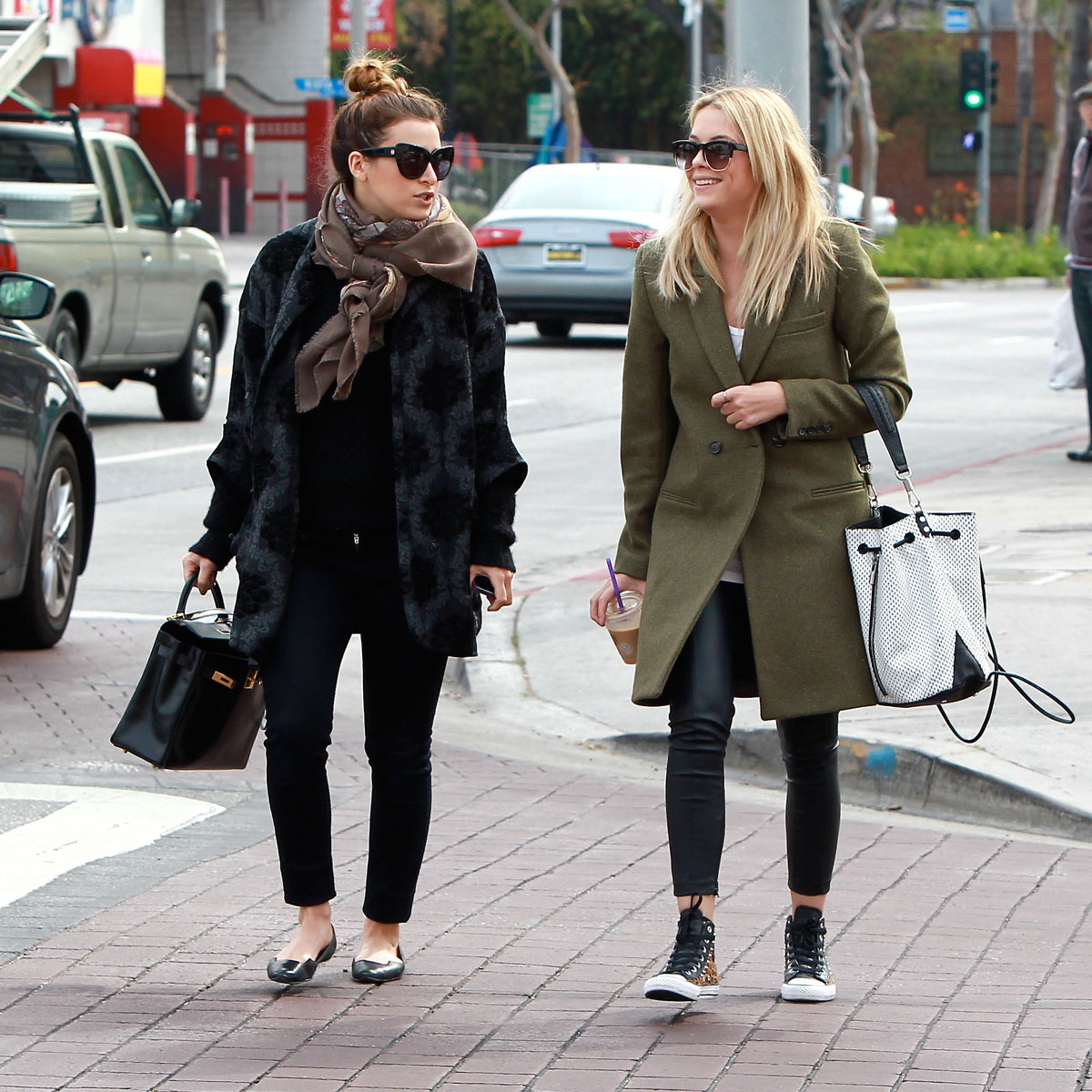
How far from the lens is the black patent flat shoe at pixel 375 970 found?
14.7 ft

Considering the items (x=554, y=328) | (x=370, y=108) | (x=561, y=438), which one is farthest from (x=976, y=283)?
(x=370, y=108)

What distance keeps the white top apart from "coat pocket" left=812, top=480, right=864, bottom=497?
201 millimetres

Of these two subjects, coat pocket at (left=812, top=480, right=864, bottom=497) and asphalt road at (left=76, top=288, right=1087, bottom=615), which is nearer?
coat pocket at (left=812, top=480, right=864, bottom=497)

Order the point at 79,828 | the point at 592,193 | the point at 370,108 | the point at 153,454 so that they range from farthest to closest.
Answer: the point at 592,193 < the point at 153,454 < the point at 79,828 < the point at 370,108

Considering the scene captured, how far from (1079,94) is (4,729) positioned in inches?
292

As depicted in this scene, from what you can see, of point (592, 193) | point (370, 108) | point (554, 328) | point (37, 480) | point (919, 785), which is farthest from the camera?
point (554, 328)

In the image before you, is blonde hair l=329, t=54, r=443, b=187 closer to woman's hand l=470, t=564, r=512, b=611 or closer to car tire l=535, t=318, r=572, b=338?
woman's hand l=470, t=564, r=512, b=611

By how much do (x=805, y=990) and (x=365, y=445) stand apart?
1.39m

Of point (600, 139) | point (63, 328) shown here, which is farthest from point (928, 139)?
point (63, 328)

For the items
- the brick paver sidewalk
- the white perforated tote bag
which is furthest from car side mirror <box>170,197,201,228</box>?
the white perforated tote bag

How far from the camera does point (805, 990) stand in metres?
4.36

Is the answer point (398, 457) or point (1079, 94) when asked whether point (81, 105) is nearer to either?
point (1079, 94)

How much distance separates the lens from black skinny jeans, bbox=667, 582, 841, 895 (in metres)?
4.29

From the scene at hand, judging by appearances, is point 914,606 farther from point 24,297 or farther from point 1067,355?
point 1067,355
